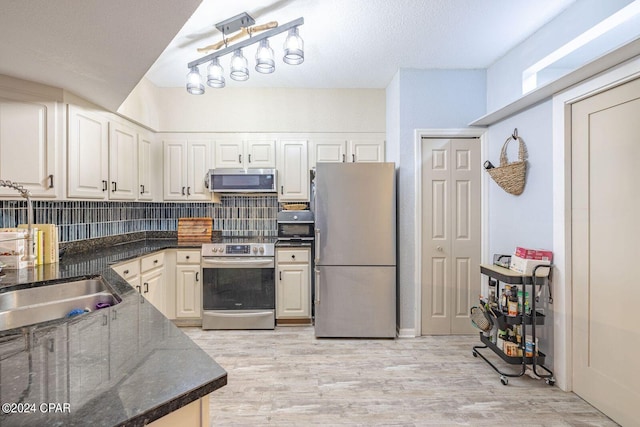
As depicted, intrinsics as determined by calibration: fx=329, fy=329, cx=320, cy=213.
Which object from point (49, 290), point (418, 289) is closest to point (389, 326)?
point (418, 289)

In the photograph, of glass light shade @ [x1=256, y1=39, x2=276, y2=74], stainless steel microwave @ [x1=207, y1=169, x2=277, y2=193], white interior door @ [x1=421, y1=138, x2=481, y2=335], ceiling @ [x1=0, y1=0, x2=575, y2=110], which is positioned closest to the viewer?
ceiling @ [x1=0, y1=0, x2=575, y2=110]

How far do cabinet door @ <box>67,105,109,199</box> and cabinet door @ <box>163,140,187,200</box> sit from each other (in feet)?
2.49

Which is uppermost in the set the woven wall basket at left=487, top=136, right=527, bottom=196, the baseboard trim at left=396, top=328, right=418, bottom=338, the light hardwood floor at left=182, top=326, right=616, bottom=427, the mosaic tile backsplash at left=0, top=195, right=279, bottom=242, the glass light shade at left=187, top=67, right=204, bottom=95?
the glass light shade at left=187, top=67, right=204, bottom=95

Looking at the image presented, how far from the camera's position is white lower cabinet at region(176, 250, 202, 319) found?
11.0 feet

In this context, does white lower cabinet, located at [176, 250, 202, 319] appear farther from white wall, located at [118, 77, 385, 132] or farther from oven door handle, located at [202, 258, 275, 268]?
white wall, located at [118, 77, 385, 132]

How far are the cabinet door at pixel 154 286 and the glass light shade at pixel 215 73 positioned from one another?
175 centimetres

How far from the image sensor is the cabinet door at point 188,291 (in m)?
3.37

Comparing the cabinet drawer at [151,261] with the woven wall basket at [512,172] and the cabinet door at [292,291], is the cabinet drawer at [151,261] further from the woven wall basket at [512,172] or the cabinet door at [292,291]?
the woven wall basket at [512,172]

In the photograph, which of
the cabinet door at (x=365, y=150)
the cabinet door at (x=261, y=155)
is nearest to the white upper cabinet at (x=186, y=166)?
the cabinet door at (x=261, y=155)

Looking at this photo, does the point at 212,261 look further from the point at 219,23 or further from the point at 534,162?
the point at 534,162

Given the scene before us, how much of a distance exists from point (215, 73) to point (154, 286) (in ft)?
6.59

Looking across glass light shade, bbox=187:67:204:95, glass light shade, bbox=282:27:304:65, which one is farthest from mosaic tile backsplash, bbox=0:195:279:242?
glass light shade, bbox=282:27:304:65

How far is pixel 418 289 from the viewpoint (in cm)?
321

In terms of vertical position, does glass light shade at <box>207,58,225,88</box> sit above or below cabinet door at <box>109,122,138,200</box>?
above
